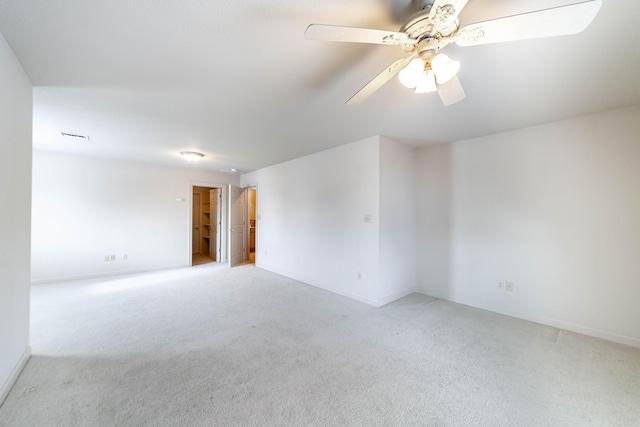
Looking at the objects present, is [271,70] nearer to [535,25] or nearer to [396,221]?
[535,25]

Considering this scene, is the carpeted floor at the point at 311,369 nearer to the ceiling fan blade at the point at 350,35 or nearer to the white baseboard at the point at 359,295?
the white baseboard at the point at 359,295

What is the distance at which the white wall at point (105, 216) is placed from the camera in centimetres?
435

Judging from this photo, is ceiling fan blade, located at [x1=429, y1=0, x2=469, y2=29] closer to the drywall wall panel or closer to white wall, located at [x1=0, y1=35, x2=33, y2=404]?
the drywall wall panel

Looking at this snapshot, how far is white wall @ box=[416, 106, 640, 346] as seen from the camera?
2.46 m

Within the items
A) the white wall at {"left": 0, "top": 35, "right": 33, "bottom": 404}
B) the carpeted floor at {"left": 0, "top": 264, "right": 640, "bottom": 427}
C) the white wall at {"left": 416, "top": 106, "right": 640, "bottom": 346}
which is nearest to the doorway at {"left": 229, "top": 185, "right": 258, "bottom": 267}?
the carpeted floor at {"left": 0, "top": 264, "right": 640, "bottom": 427}

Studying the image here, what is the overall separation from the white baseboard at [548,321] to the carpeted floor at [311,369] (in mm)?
120

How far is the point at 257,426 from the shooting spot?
4.82ft

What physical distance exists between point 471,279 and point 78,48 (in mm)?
4670

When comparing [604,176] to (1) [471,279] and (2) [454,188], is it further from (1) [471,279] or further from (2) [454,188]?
(1) [471,279]

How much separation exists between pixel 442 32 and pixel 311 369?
2.44m

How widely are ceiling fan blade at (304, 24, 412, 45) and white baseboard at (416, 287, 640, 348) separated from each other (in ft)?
11.3

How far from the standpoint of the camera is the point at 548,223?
2.86 metres

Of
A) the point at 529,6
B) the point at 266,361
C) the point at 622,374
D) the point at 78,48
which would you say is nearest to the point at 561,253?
the point at 622,374

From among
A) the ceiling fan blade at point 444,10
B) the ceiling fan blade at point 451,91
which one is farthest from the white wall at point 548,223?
the ceiling fan blade at point 444,10
